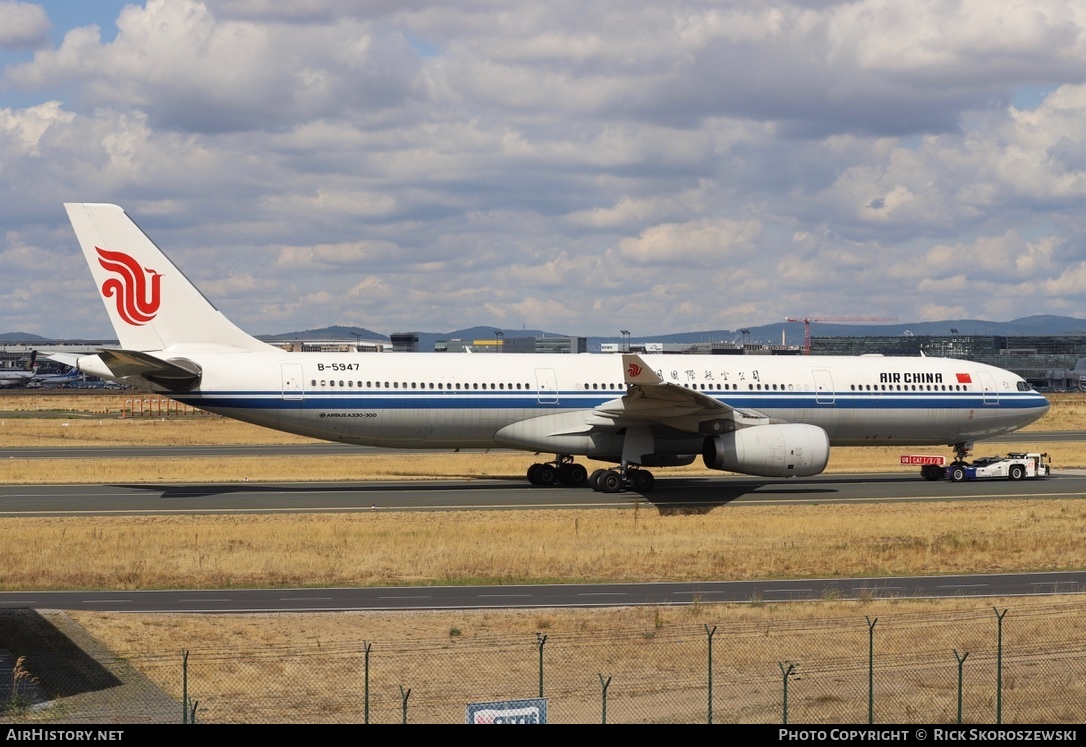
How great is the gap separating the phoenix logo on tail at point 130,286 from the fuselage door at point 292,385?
5.86m

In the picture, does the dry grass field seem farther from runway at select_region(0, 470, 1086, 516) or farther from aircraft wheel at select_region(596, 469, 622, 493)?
aircraft wheel at select_region(596, 469, 622, 493)

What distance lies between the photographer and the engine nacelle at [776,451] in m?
44.7

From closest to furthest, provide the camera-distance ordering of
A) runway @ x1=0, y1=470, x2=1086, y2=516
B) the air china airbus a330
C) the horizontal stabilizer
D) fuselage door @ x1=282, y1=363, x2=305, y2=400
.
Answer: the horizontal stabilizer < runway @ x1=0, y1=470, x2=1086, y2=516 < the air china airbus a330 < fuselage door @ x1=282, y1=363, x2=305, y2=400

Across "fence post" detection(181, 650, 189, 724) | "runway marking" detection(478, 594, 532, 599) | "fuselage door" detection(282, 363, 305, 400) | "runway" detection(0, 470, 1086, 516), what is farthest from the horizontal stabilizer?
"fence post" detection(181, 650, 189, 724)

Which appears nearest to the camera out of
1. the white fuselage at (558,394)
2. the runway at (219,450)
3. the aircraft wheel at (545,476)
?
the white fuselage at (558,394)

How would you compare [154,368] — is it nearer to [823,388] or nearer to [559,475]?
[559,475]

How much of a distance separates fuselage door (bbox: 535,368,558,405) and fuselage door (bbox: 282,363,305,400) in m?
9.33

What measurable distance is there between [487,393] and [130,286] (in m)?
14.3

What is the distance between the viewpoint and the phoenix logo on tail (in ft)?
154

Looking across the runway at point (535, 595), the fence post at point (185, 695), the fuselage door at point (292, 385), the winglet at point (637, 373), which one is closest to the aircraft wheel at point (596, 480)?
the winglet at point (637, 373)

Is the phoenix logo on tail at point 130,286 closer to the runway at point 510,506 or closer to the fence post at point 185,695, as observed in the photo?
the runway at point 510,506

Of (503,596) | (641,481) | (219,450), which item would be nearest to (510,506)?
(641,481)

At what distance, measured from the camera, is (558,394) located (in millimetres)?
49281

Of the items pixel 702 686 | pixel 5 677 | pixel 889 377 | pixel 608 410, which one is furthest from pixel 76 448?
pixel 702 686
